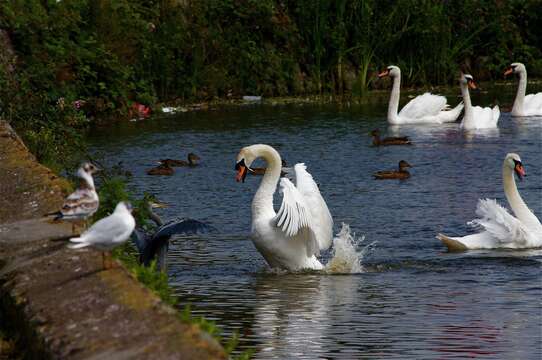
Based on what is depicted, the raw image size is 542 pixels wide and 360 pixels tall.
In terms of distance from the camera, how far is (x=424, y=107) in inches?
858

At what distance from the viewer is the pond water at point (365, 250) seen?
7.99 metres

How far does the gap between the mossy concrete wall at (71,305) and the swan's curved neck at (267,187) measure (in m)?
2.69

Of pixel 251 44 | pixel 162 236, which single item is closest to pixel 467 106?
pixel 251 44

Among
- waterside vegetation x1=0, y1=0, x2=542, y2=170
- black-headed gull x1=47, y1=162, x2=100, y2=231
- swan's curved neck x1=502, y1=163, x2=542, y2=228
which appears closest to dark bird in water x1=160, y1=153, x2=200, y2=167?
waterside vegetation x1=0, y1=0, x2=542, y2=170

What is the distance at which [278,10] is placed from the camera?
26.4 m

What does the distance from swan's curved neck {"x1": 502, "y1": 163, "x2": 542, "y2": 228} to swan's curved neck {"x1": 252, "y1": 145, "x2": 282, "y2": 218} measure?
250 centimetres

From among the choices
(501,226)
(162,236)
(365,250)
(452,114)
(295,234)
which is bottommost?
(452,114)

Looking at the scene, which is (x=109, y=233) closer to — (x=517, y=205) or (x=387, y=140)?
(x=517, y=205)

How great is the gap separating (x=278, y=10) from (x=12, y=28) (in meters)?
6.98

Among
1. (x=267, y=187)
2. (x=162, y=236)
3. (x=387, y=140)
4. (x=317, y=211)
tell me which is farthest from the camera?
(x=387, y=140)

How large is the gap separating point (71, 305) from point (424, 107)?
1637cm

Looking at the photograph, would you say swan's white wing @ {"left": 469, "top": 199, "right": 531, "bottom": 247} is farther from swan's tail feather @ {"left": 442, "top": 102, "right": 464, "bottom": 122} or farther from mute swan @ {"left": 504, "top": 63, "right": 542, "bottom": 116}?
swan's tail feather @ {"left": 442, "top": 102, "right": 464, "bottom": 122}

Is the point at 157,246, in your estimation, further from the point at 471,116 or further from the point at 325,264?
the point at 471,116

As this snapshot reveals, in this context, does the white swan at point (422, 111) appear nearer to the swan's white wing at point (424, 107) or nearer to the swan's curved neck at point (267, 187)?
the swan's white wing at point (424, 107)
